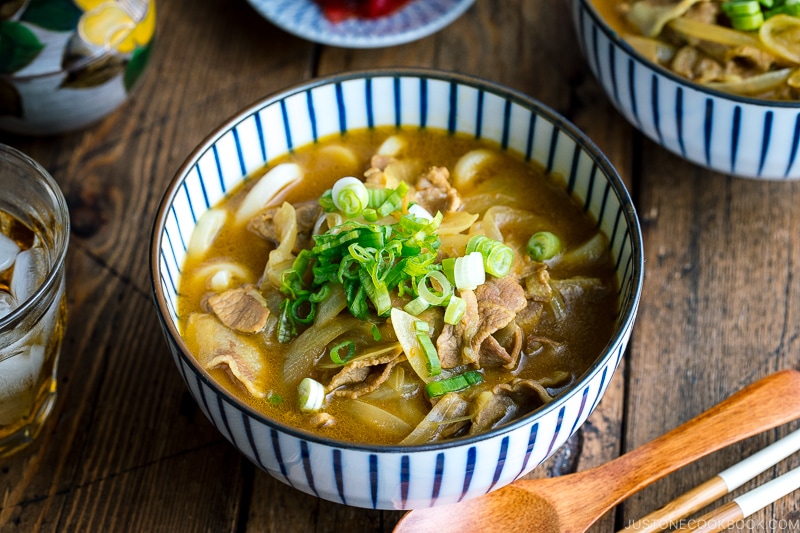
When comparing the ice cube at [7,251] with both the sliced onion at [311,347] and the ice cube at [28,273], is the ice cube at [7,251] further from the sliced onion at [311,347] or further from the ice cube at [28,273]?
the sliced onion at [311,347]

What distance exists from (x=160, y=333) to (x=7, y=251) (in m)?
0.56

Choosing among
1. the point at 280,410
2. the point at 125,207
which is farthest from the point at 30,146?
the point at 280,410

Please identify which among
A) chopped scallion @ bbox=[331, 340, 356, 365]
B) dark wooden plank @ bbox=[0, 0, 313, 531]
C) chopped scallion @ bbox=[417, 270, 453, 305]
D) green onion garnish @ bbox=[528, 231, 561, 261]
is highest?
chopped scallion @ bbox=[417, 270, 453, 305]

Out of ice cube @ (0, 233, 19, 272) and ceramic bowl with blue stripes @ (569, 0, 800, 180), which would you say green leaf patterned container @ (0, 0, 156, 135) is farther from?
ceramic bowl with blue stripes @ (569, 0, 800, 180)

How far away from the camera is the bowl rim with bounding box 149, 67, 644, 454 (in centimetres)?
215

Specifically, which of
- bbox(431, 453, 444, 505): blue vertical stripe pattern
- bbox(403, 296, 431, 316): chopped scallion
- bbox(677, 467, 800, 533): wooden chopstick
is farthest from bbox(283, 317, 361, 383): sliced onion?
bbox(677, 467, 800, 533): wooden chopstick

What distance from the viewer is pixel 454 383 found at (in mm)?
2512

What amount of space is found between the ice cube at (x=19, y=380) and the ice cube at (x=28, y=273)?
0.17 meters

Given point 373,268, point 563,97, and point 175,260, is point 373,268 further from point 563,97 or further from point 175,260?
point 563,97

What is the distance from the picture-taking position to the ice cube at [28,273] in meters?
2.77

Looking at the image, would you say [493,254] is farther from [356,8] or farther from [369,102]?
[356,8]

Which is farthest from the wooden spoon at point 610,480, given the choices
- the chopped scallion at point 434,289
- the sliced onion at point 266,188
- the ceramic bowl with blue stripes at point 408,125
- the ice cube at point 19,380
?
the ice cube at point 19,380

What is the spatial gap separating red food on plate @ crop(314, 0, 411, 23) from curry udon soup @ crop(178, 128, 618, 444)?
129 centimetres

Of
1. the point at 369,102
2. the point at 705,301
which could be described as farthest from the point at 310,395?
the point at 705,301
